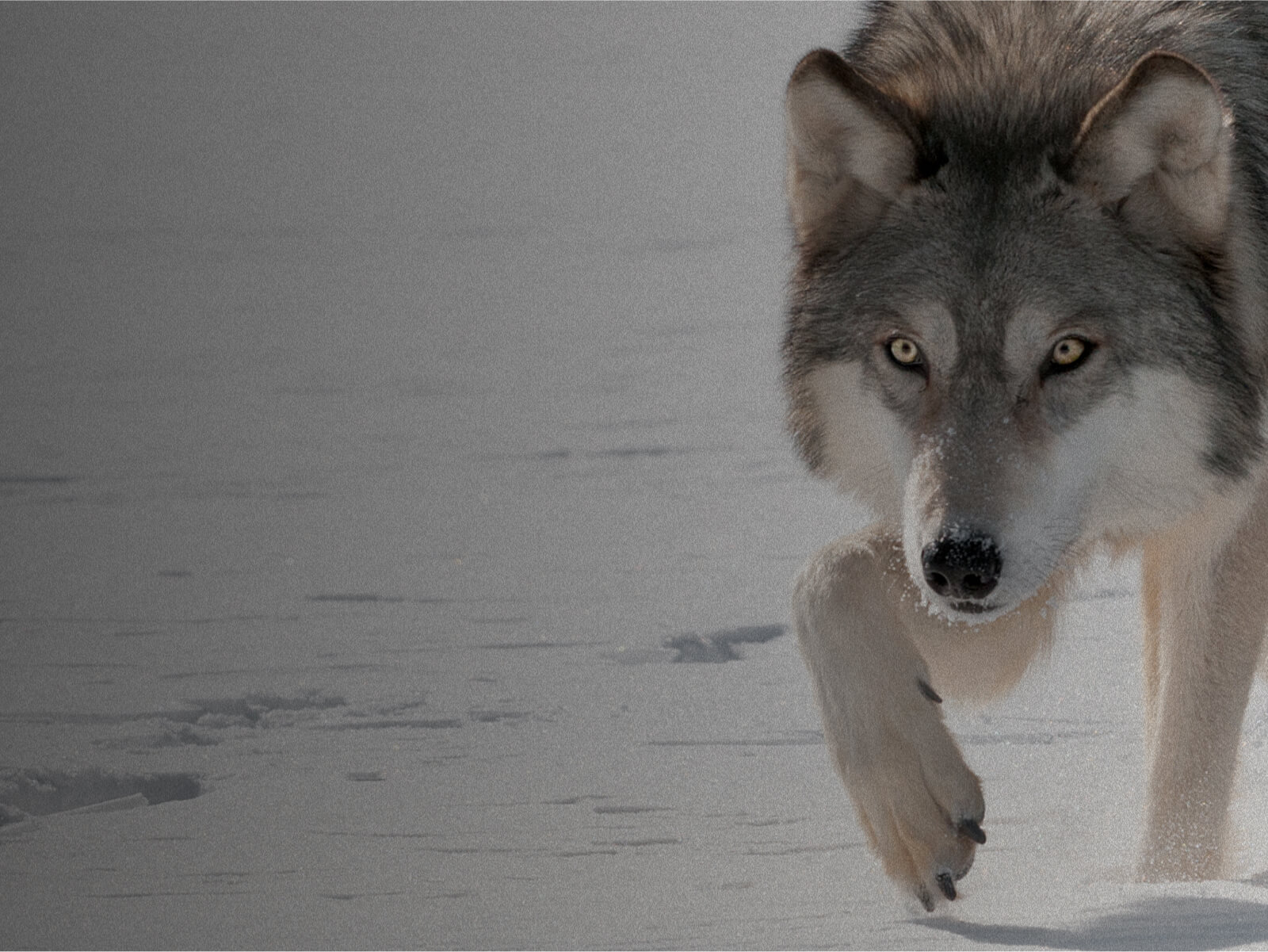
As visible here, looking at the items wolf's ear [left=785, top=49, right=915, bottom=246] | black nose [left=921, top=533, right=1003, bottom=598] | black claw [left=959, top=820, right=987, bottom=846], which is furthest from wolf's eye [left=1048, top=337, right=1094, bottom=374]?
black claw [left=959, top=820, right=987, bottom=846]

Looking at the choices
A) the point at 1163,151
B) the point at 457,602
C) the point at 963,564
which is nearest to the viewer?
the point at 963,564

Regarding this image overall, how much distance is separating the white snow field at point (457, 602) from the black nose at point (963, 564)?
0.58m

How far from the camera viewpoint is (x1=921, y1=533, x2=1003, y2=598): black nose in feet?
9.95

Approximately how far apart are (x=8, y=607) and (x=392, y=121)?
36.7ft

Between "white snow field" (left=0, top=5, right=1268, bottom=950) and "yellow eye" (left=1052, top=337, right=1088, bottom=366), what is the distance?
0.75 m

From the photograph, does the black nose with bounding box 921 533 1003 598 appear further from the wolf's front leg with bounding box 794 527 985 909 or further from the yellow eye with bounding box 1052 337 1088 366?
the yellow eye with bounding box 1052 337 1088 366

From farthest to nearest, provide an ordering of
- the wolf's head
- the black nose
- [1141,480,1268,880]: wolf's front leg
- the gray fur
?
1. [1141,480,1268,880]: wolf's front leg
2. the gray fur
3. the wolf's head
4. the black nose

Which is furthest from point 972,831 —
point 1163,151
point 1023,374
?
point 1163,151

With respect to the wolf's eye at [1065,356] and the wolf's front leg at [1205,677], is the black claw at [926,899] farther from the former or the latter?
the wolf's eye at [1065,356]

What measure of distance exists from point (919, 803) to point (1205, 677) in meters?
0.88

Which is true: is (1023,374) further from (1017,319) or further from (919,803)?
(919,803)

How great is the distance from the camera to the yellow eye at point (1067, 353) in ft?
10.6

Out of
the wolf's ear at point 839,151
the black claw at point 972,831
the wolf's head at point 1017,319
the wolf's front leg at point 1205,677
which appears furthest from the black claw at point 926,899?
the wolf's ear at point 839,151

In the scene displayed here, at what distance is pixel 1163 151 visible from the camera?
10.9 feet
